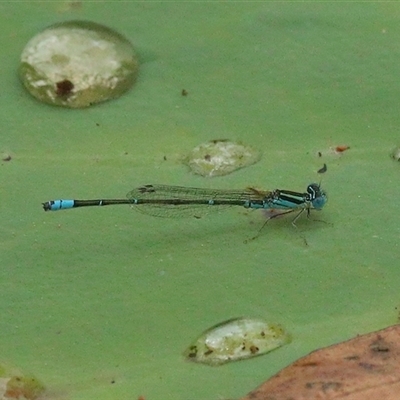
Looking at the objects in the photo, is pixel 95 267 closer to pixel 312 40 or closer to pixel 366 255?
pixel 366 255

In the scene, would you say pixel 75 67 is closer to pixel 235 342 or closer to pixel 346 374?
pixel 235 342

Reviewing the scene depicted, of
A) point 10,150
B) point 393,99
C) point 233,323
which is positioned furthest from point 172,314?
point 393,99

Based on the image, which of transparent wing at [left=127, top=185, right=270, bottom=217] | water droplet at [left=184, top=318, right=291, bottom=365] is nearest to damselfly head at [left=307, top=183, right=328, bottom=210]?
transparent wing at [left=127, top=185, right=270, bottom=217]

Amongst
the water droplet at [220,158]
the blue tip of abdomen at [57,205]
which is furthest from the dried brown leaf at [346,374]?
the blue tip of abdomen at [57,205]

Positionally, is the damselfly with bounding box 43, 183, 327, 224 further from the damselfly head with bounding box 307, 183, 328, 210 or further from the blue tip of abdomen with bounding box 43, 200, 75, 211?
the blue tip of abdomen with bounding box 43, 200, 75, 211

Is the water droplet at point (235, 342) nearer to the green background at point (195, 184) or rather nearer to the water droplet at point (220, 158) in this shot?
the green background at point (195, 184)
